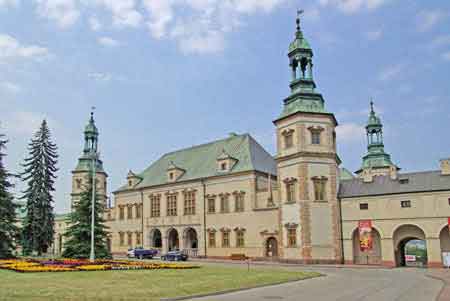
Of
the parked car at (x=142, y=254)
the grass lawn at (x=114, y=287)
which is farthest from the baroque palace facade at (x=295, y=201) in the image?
the grass lawn at (x=114, y=287)

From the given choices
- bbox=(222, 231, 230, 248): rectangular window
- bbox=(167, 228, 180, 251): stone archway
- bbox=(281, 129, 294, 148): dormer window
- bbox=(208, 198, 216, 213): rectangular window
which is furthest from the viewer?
bbox=(167, 228, 180, 251): stone archway

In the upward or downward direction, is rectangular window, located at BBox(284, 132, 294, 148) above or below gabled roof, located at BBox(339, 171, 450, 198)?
above

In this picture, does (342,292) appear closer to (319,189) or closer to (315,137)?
(319,189)

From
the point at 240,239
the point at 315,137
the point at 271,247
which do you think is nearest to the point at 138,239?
the point at 240,239

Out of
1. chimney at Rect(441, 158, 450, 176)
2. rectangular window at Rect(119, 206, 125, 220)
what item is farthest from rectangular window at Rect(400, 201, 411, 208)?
rectangular window at Rect(119, 206, 125, 220)

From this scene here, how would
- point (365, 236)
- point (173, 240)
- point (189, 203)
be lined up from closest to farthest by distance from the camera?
point (365, 236), point (189, 203), point (173, 240)

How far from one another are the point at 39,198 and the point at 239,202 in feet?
69.5

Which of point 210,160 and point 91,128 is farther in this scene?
point 91,128

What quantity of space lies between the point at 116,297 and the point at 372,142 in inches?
2473

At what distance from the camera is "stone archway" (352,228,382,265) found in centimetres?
4012

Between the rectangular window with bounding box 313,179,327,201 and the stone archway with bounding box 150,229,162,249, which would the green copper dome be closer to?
the stone archway with bounding box 150,229,162,249

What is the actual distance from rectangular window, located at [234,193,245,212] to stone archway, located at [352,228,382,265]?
13.1 metres

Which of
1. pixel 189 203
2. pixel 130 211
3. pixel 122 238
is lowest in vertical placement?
pixel 122 238

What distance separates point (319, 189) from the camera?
41.8 m
